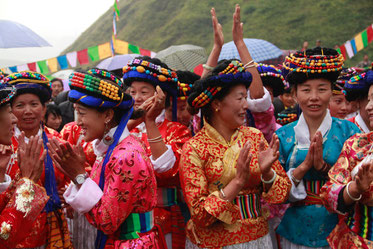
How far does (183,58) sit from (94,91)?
596 centimetres

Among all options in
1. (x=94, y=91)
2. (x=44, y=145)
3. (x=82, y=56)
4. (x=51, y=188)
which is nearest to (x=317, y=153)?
(x=94, y=91)

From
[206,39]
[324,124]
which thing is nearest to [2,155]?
[324,124]

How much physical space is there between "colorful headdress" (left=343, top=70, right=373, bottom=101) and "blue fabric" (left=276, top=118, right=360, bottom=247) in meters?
0.36

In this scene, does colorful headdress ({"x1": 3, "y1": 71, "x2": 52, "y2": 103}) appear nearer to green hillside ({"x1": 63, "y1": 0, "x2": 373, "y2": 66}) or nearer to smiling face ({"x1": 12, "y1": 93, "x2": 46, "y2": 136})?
smiling face ({"x1": 12, "y1": 93, "x2": 46, "y2": 136})

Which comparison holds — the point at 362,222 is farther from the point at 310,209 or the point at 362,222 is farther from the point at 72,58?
the point at 72,58

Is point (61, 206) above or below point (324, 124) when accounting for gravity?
below

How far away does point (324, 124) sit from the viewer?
123 inches

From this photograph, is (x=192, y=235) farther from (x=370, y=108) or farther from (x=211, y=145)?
(x=370, y=108)

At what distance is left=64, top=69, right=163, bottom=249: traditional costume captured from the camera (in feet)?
7.84

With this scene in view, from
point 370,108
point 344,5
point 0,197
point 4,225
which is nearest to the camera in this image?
point 4,225

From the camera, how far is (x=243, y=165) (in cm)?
253

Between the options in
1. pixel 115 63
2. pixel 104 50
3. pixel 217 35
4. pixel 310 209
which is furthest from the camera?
pixel 104 50

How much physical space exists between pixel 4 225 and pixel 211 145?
4.54 feet

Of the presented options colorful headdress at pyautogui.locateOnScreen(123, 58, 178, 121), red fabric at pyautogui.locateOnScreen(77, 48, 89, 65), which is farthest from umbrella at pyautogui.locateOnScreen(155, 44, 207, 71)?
red fabric at pyautogui.locateOnScreen(77, 48, 89, 65)
